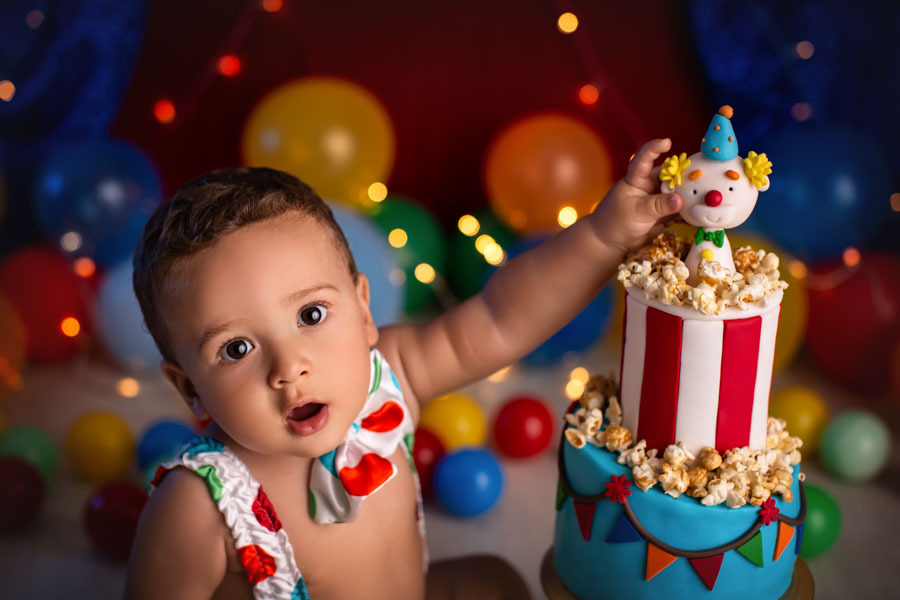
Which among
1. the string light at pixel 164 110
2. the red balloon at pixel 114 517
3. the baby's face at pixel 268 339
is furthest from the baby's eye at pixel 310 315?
the string light at pixel 164 110

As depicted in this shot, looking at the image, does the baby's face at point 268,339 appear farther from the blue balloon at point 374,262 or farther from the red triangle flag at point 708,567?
the blue balloon at point 374,262

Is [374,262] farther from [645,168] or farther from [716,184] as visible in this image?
[716,184]

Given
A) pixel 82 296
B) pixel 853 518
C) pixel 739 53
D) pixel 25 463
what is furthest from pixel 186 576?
pixel 739 53

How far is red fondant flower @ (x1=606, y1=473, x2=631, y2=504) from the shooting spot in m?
1.05

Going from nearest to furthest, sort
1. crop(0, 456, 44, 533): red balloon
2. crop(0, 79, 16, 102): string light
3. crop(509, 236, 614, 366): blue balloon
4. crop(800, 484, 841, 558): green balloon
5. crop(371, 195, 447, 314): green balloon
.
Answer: crop(800, 484, 841, 558): green balloon
crop(0, 456, 44, 533): red balloon
crop(509, 236, 614, 366): blue balloon
crop(0, 79, 16, 102): string light
crop(371, 195, 447, 314): green balloon

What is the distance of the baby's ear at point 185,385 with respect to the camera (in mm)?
1143

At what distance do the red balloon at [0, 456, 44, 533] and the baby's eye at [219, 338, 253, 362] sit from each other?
40.7 inches

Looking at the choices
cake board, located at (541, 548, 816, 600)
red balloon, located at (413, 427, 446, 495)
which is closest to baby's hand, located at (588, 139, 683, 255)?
cake board, located at (541, 548, 816, 600)

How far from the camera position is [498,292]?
1.26 m

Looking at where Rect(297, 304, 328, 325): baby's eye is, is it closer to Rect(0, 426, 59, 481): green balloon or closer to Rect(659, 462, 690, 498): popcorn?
Rect(659, 462, 690, 498): popcorn

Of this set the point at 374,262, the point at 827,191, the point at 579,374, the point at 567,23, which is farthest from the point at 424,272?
the point at 827,191

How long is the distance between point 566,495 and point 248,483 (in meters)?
0.42

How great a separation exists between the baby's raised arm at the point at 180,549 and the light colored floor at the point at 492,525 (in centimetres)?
65

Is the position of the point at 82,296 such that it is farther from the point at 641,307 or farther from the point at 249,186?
the point at 641,307
